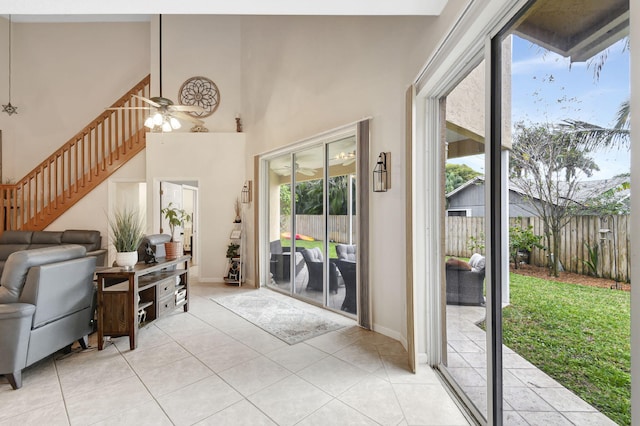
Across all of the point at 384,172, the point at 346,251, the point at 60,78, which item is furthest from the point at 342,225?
the point at 60,78

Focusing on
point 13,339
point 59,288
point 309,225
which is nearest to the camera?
point 13,339

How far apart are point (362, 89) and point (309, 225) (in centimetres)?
200

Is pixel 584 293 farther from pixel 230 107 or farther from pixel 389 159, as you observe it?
pixel 230 107

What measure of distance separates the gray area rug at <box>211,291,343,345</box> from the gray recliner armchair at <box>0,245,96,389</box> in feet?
5.72

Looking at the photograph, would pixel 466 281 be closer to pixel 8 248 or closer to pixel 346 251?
pixel 346 251

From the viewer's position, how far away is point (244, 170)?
19.0 feet

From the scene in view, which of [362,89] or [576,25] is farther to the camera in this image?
[362,89]

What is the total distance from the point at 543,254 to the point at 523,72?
0.91 meters

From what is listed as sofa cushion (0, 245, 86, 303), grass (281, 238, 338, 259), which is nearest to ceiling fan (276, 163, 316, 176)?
grass (281, 238, 338, 259)

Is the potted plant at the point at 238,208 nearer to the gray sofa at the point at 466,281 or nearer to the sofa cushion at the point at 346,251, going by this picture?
the sofa cushion at the point at 346,251


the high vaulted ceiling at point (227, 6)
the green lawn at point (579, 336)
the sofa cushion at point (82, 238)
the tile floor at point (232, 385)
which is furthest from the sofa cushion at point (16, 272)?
the sofa cushion at point (82, 238)

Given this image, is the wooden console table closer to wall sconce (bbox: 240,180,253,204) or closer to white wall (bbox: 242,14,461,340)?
wall sconce (bbox: 240,180,253,204)

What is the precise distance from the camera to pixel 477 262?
81.9 inches

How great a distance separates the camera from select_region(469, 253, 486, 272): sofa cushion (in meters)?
2.00
